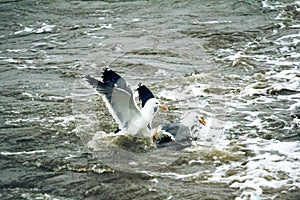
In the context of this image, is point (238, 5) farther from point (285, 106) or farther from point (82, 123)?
point (82, 123)

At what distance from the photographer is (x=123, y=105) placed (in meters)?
8.17

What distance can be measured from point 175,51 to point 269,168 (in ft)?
18.9

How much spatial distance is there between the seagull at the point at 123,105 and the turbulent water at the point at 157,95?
281 mm

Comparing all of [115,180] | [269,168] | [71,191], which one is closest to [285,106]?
[269,168]

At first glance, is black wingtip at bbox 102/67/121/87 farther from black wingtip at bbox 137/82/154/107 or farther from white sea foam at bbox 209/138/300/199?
white sea foam at bbox 209/138/300/199

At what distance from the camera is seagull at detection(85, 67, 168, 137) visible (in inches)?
316

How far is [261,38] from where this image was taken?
13.1 m

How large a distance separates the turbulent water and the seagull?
28cm

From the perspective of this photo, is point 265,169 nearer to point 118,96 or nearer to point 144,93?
point 118,96

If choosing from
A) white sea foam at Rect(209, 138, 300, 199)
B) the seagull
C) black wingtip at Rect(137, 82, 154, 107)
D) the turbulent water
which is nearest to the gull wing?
the seagull

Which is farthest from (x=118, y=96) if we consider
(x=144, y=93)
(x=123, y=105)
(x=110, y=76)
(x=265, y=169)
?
(x=265, y=169)

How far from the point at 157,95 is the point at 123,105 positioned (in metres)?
2.15

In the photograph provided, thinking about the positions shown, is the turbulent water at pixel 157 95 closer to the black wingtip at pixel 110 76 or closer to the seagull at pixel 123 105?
the seagull at pixel 123 105

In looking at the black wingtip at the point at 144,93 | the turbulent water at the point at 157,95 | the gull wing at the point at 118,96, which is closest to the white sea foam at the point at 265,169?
the turbulent water at the point at 157,95
